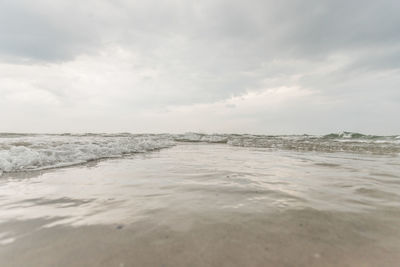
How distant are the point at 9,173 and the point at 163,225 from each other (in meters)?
4.52

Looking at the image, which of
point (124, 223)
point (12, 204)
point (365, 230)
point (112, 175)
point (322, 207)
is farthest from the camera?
point (112, 175)

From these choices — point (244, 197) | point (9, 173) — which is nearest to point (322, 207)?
point (244, 197)

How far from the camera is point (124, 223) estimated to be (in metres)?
1.90

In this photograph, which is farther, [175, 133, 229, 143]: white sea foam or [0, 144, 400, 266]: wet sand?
[175, 133, 229, 143]: white sea foam

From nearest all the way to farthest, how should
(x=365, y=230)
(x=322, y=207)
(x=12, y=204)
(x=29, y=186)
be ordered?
1. (x=365, y=230)
2. (x=322, y=207)
3. (x=12, y=204)
4. (x=29, y=186)

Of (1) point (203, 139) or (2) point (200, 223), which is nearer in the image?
(2) point (200, 223)

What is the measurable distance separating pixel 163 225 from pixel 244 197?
1232 millimetres

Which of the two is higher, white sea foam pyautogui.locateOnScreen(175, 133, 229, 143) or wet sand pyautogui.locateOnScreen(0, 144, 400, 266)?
white sea foam pyautogui.locateOnScreen(175, 133, 229, 143)

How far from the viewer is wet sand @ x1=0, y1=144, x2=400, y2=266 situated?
54.7 inches

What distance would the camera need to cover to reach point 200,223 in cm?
187

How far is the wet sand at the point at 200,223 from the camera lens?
1.39 meters

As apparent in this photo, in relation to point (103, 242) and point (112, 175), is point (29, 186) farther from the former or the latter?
point (103, 242)

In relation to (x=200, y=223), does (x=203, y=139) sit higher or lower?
higher

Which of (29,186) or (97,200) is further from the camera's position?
(29,186)
